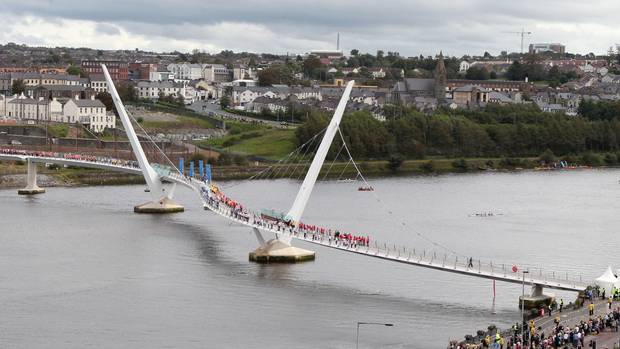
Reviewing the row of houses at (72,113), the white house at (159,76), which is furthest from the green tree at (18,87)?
the white house at (159,76)

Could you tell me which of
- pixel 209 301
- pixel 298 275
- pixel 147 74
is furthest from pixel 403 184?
pixel 147 74

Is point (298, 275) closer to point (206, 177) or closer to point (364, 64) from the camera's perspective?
point (206, 177)

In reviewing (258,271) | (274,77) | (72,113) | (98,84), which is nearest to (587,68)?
(274,77)

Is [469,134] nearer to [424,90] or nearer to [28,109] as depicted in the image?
[28,109]

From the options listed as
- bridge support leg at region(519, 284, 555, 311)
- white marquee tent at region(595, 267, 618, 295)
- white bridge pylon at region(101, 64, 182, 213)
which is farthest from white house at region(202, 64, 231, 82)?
white marquee tent at region(595, 267, 618, 295)

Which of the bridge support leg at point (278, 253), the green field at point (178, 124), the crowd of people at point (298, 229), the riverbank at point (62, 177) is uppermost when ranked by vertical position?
the green field at point (178, 124)

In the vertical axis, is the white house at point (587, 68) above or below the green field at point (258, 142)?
above

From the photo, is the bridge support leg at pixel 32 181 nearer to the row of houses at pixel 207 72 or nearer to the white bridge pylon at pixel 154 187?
the white bridge pylon at pixel 154 187
